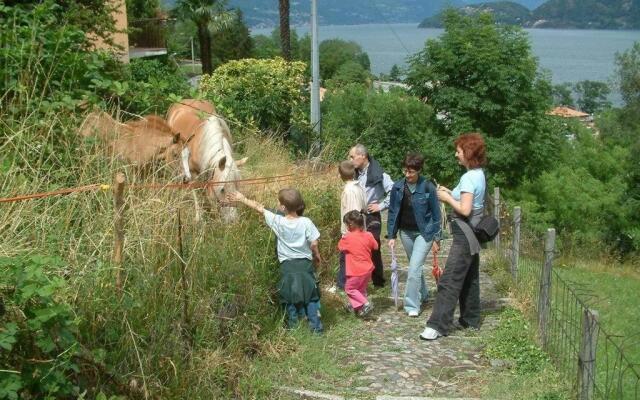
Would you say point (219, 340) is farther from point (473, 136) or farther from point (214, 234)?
point (473, 136)

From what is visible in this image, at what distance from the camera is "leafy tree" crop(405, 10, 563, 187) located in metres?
27.9

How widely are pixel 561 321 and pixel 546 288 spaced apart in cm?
46

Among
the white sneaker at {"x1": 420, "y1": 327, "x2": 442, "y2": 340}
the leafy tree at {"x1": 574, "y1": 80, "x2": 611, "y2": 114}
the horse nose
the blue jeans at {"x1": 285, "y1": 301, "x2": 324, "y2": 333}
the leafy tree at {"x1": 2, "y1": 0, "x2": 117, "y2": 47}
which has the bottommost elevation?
the leafy tree at {"x1": 574, "y1": 80, "x2": 611, "y2": 114}

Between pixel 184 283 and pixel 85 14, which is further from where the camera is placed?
pixel 85 14

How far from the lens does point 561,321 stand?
5.86 meters

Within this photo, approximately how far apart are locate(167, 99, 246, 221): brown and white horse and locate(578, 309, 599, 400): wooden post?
2911mm

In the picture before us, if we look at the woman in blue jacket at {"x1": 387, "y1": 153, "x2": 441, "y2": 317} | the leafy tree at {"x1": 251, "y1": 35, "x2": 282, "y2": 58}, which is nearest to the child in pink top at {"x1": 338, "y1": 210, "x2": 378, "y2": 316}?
the woman in blue jacket at {"x1": 387, "y1": 153, "x2": 441, "y2": 317}

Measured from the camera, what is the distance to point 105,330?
4.35m

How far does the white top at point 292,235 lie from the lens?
625 cm

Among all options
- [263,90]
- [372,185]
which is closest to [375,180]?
[372,185]

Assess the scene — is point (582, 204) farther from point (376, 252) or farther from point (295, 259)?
point (295, 259)

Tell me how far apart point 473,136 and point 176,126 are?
138 inches

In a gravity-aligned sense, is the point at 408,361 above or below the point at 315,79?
below

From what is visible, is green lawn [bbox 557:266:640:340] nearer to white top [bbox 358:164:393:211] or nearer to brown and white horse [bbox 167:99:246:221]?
white top [bbox 358:164:393:211]
